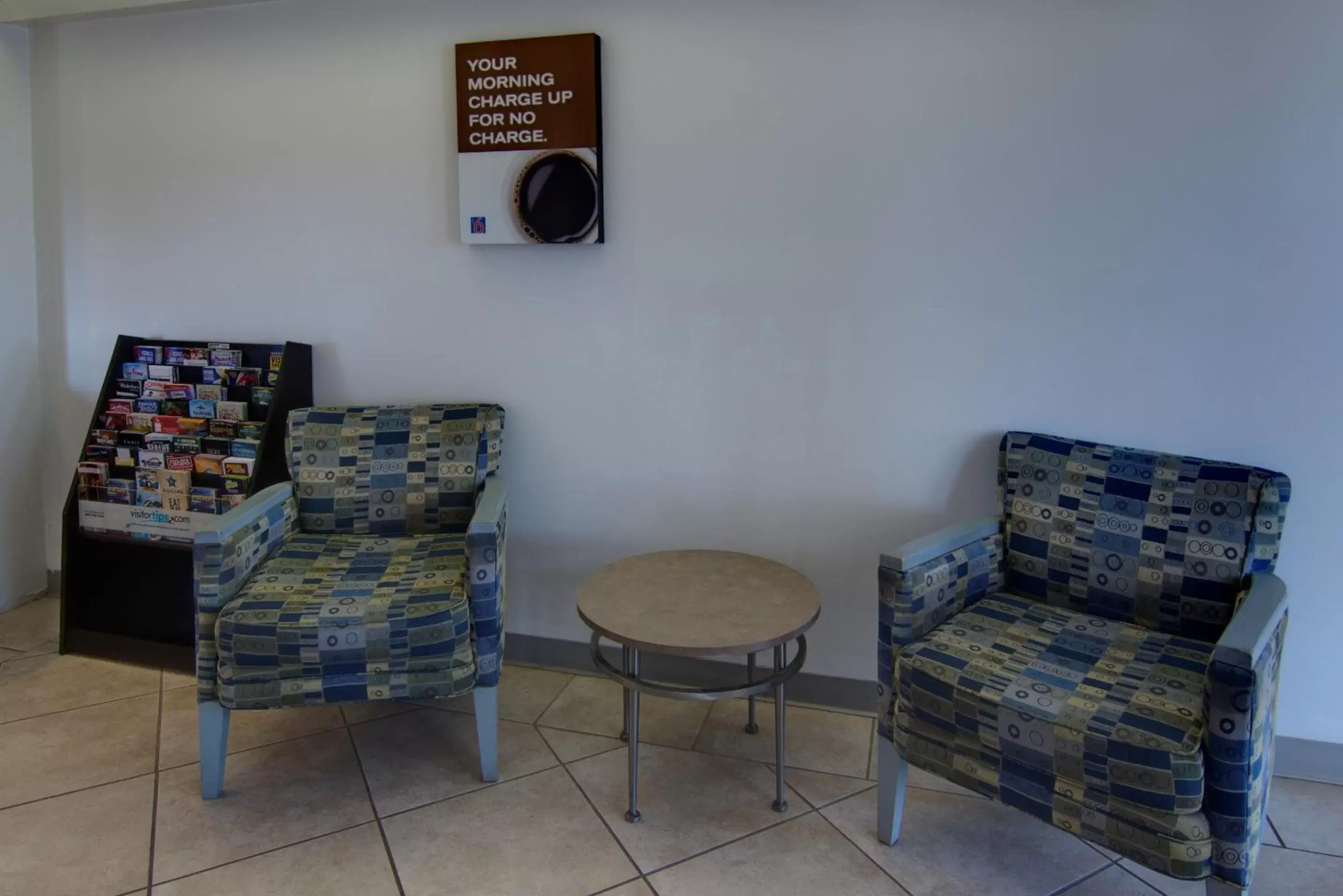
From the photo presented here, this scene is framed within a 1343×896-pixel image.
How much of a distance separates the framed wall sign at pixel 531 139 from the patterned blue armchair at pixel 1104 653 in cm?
144

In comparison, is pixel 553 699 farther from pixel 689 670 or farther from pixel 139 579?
pixel 139 579

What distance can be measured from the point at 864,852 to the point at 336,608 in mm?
1380

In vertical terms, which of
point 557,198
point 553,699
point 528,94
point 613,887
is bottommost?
point 613,887

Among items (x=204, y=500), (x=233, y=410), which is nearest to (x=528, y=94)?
(x=233, y=410)

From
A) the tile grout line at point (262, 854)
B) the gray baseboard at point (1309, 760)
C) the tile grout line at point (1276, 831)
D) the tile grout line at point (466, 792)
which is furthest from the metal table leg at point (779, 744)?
the gray baseboard at point (1309, 760)

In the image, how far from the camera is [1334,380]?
2115mm

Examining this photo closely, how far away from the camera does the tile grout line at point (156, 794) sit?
1.88m

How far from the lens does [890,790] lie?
1979 mm

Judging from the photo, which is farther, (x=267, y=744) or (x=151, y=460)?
(x=151, y=460)

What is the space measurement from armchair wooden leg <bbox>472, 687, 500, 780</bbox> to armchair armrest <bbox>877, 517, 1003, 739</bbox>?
3.17 ft

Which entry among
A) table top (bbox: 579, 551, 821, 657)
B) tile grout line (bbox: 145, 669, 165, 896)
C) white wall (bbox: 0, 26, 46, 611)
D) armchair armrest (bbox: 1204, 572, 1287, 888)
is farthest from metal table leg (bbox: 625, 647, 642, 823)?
white wall (bbox: 0, 26, 46, 611)

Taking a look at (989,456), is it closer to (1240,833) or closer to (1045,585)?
(1045,585)

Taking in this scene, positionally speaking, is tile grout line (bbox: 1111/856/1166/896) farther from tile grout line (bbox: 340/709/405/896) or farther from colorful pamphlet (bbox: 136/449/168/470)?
colorful pamphlet (bbox: 136/449/168/470)

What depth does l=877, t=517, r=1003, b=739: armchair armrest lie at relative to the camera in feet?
6.39
